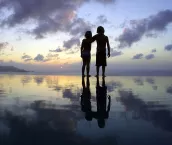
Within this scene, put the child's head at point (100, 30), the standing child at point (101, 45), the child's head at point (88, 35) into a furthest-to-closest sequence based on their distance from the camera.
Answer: the child's head at point (88, 35) → the standing child at point (101, 45) → the child's head at point (100, 30)

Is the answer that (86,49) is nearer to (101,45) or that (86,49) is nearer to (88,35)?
(88,35)

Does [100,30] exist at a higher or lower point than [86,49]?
higher

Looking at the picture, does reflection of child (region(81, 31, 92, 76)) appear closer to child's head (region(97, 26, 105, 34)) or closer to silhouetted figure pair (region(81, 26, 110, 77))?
silhouetted figure pair (region(81, 26, 110, 77))

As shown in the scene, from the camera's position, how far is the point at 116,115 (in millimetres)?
3791

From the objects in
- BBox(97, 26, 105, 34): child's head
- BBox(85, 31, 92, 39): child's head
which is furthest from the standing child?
BBox(85, 31, 92, 39): child's head

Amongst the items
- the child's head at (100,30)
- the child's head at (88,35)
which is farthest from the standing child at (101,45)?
the child's head at (88,35)

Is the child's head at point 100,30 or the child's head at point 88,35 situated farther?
the child's head at point 88,35

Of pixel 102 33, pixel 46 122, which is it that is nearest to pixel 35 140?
pixel 46 122

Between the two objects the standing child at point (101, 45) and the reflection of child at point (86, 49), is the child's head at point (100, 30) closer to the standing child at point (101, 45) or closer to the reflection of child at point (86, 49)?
the standing child at point (101, 45)

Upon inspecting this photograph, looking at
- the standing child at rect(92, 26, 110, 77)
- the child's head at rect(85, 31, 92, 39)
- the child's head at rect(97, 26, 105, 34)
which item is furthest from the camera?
the child's head at rect(85, 31, 92, 39)

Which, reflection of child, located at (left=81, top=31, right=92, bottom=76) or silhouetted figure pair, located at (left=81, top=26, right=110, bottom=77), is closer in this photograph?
silhouetted figure pair, located at (left=81, top=26, right=110, bottom=77)

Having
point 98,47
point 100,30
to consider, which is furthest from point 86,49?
point 100,30

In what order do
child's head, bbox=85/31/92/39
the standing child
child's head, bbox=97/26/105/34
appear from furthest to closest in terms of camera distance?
child's head, bbox=85/31/92/39, the standing child, child's head, bbox=97/26/105/34

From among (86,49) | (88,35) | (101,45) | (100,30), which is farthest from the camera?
(86,49)
